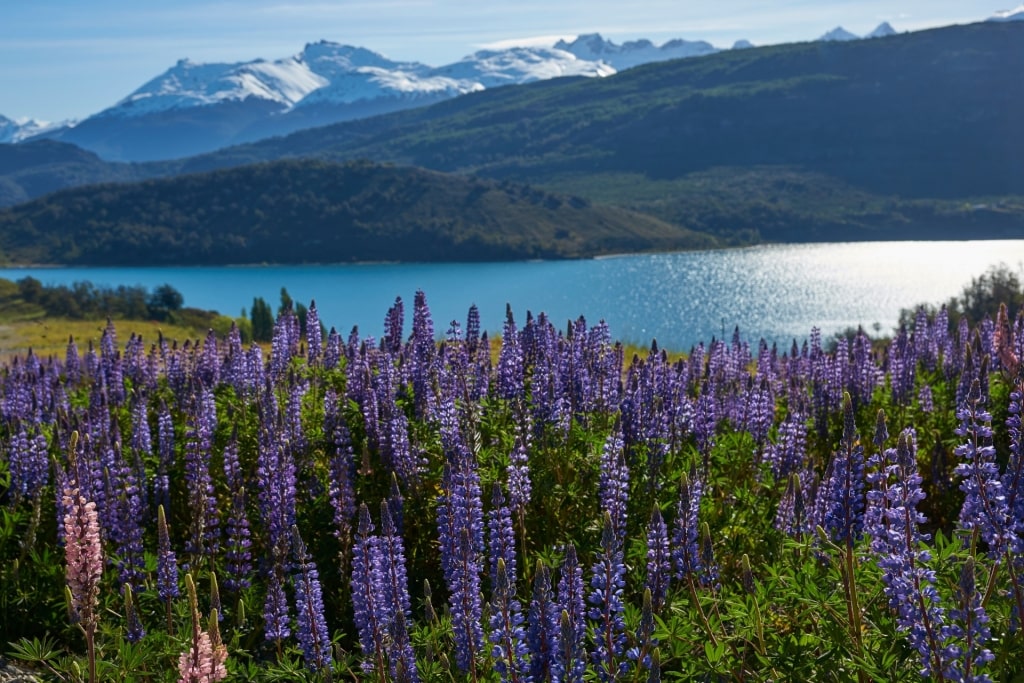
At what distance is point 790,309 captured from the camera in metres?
112

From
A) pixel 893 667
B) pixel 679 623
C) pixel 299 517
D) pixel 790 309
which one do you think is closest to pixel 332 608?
pixel 299 517

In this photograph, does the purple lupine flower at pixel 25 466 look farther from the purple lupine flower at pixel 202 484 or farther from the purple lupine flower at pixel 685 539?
the purple lupine flower at pixel 685 539

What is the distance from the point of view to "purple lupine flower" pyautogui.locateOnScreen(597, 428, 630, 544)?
19.5ft

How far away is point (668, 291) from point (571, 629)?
126889mm

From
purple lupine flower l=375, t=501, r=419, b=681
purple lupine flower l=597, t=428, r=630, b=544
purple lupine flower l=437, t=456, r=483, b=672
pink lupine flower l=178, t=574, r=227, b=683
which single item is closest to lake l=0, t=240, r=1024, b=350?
purple lupine flower l=597, t=428, r=630, b=544

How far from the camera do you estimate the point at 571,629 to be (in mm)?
3930

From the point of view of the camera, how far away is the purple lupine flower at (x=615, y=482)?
594cm

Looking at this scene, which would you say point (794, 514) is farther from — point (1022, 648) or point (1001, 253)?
point (1001, 253)

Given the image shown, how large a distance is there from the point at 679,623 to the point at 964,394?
5.13 m

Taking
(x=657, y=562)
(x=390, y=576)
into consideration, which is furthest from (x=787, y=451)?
(x=390, y=576)

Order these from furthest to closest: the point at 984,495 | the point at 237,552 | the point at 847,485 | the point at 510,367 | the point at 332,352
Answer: the point at 332,352, the point at 510,367, the point at 237,552, the point at 847,485, the point at 984,495

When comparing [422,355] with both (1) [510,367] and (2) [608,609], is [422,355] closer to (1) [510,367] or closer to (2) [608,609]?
(1) [510,367]

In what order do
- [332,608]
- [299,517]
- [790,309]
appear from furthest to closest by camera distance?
[790,309]
[299,517]
[332,608]

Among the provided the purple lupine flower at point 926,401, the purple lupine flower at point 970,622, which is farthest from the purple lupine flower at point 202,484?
the purple lupine flower at point 926,401
